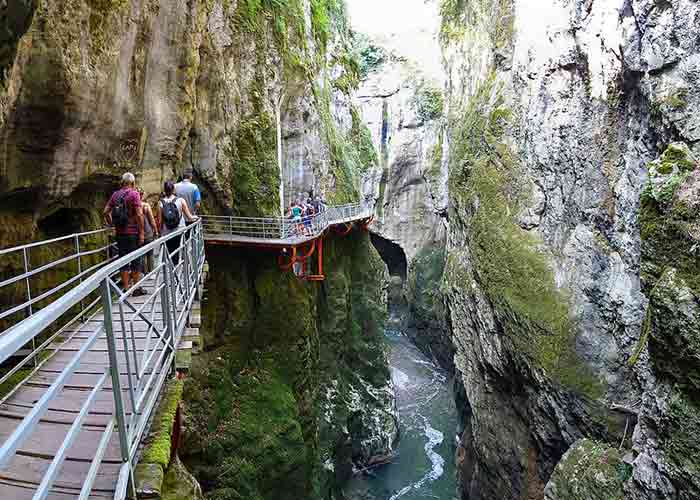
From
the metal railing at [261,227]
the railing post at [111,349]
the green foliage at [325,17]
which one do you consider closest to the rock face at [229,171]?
the green foliage at [325,17]

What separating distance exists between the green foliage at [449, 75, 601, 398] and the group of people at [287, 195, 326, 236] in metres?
5.67

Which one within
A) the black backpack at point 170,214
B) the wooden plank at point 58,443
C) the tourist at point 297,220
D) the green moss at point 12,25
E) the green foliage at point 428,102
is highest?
the green foliage at point 428,102

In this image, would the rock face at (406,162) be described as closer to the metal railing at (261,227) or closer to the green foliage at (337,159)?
the green foliage at (337,159)

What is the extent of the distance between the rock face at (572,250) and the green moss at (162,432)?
7.06 meters

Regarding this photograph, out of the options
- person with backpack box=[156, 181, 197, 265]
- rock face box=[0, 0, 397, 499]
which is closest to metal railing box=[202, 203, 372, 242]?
rock face box=[0, 0, 397, 499]

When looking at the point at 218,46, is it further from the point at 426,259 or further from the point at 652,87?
the point at 426,259

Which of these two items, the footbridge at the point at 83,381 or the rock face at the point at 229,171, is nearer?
the footbridge at the point at 83,381

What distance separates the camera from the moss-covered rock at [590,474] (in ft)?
27.8

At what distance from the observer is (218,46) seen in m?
11.8

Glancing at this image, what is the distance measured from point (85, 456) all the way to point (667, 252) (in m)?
8.27

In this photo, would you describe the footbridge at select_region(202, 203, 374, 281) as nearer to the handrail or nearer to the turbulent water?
the handrail

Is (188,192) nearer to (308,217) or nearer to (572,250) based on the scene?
(308,217)

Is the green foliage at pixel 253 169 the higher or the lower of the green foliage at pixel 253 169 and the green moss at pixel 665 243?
the higher

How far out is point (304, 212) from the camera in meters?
16.4
